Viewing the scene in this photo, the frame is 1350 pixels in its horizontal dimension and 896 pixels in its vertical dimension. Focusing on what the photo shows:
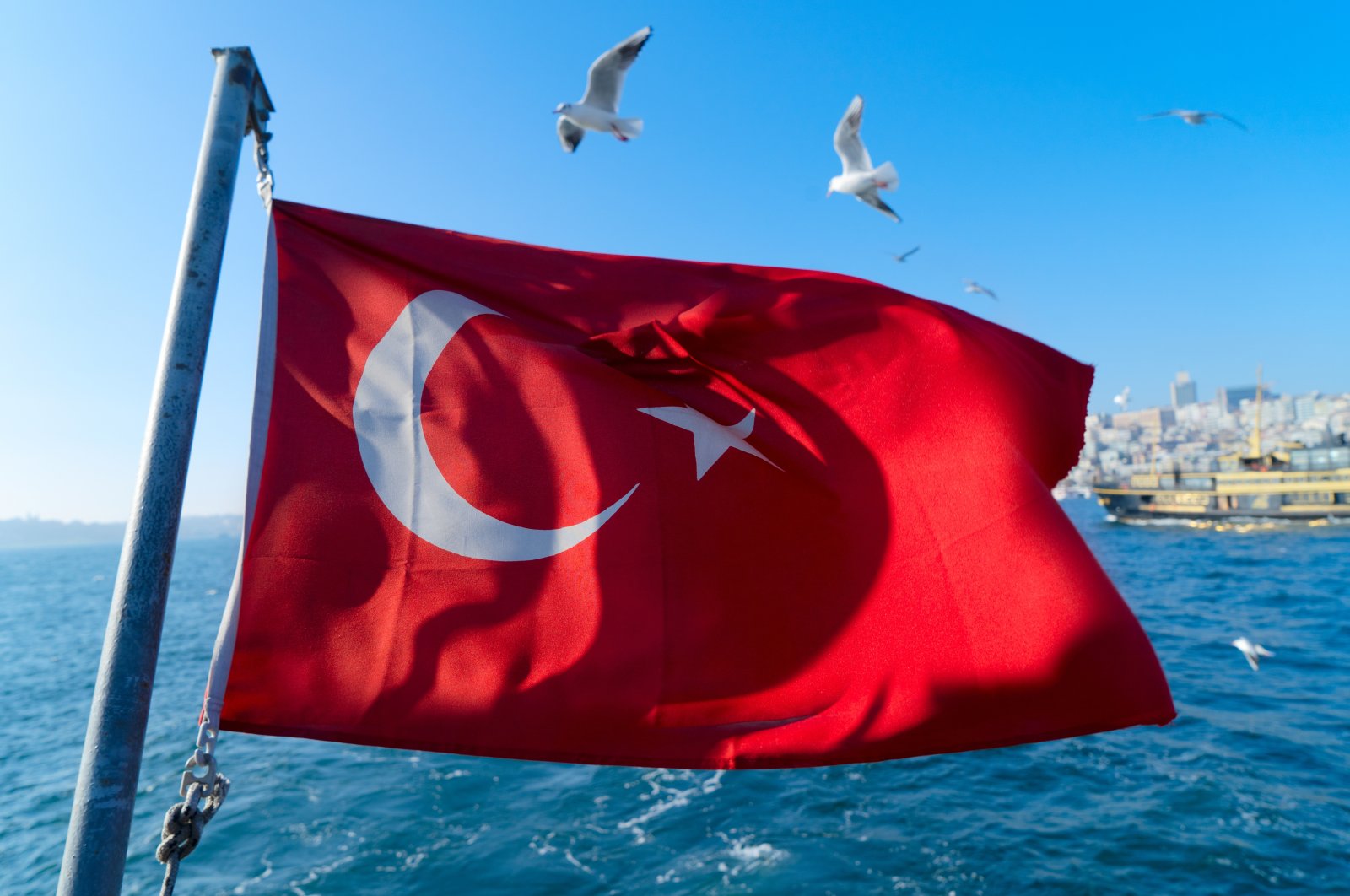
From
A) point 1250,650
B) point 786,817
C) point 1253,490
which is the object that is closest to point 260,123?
point 786,817

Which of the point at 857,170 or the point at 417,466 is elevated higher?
the point at 857,170

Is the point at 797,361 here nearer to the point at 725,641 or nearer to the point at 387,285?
the point at 725,641

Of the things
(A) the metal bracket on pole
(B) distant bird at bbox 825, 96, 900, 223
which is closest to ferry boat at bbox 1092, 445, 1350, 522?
(B) distant bird at bbox 825, 96, 900, 223

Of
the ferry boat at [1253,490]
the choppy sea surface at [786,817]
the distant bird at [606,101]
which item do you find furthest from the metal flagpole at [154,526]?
the ferry boat at [1253,490]

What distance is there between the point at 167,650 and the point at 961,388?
41337mm

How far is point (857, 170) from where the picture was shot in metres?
7.27

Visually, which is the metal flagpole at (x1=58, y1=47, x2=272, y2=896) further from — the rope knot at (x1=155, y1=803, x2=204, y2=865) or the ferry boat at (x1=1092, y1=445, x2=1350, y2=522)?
the ferry boat at (x1=1092, y1=445, x2=1350, y2=522)

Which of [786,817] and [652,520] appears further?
[786,817]

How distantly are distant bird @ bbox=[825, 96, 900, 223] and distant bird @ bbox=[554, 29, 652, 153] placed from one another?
7.28 feet

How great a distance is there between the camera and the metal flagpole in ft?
7.55

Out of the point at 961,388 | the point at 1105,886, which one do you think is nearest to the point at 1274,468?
the point at 1105,886

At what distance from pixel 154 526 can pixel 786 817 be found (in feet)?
42.1

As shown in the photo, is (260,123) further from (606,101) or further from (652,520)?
(606,101)

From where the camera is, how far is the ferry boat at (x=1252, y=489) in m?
64.9
